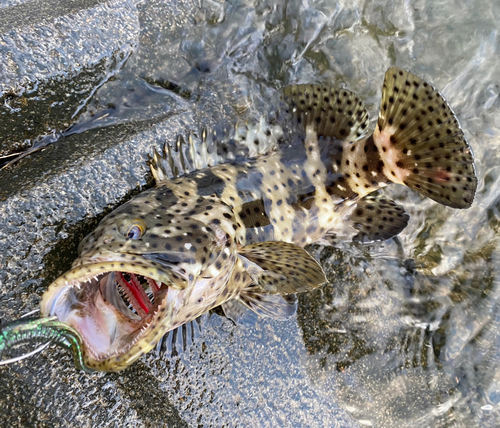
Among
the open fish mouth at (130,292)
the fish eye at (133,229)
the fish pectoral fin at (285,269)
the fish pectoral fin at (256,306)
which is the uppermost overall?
the fish eye at (133,229)

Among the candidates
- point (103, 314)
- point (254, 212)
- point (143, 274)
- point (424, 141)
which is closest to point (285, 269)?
point (254, 212)

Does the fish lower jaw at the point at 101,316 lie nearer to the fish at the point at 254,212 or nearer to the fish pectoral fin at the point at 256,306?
the fish at the point at 254,212

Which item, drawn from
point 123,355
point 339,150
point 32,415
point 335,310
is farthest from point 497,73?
point 32,415

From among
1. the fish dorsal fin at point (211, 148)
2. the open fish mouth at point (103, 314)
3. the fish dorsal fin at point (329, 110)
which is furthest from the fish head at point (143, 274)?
the fish dorsal fin at point (329, 110)

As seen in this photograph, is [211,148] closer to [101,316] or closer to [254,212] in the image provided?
[254,212]

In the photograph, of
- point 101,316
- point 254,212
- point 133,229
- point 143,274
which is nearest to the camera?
point 143,274

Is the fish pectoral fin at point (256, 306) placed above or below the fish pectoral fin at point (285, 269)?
below

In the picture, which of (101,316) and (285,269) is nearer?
(101,316)
